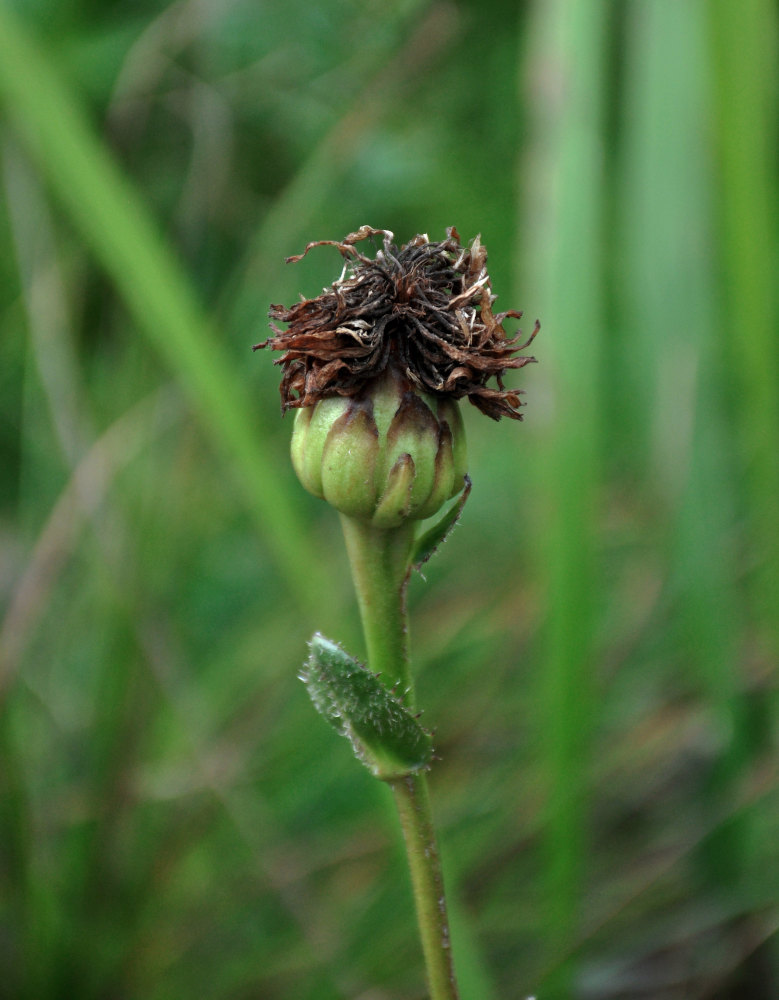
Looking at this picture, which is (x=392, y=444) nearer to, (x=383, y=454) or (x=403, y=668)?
(x=383, y=454)

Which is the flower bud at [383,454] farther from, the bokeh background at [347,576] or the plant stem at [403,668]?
the bokeh background at [347,576]

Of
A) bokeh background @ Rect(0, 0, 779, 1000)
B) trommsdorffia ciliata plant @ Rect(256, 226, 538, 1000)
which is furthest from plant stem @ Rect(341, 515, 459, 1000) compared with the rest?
bokeh background @ Rect(0, 0, 779, 1000)

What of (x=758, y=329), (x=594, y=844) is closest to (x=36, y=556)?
(x=594, y=844)

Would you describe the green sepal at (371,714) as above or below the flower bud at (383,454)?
below

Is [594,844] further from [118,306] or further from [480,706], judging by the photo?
[118,306]

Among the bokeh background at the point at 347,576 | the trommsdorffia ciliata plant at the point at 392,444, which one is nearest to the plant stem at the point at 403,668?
the trommsdorffia ciliata plant at the point at 392,444
